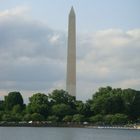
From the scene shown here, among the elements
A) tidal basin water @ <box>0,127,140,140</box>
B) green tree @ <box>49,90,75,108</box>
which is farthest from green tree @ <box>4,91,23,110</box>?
tidal basin water @ <box>0,127,140,140</box>

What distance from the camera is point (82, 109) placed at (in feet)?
477

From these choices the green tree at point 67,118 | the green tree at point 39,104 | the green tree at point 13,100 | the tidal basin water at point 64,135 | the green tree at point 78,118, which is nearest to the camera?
the tidal basin water at point 64,135

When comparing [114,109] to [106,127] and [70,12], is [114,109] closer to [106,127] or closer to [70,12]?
[106,127]

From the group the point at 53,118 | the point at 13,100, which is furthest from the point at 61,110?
the point at 13,100

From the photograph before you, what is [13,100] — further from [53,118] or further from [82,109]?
[82,109]

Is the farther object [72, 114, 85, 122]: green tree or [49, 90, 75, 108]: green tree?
[49, 90, 75, 108]: green tree

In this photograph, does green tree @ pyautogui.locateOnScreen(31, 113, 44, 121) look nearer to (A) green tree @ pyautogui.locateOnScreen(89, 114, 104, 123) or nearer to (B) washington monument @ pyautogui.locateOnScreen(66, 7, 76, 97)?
(A) green tree @ pyautogui.locateOnScreen(89, 114, 104, 123)

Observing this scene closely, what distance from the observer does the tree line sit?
143250 millimetres

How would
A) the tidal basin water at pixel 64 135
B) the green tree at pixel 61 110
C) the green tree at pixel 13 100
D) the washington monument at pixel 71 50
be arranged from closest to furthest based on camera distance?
the tidal basin water at pixel 64 135
the washington monument at pixel 71 50
the green tree at pixel 61 110
the green tree at pixel 13 100

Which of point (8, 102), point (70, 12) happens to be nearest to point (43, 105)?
point (8, 102)

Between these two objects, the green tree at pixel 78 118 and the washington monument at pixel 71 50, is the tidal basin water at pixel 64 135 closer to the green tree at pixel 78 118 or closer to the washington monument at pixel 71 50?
the washington monument at pixel 71 50

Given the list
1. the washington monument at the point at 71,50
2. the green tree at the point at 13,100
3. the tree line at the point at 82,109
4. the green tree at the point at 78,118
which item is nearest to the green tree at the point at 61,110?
the tree line at the point at 82,109

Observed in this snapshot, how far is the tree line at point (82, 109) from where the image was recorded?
Result: 14325 centimetres

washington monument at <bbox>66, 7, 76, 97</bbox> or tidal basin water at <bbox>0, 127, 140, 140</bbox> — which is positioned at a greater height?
washington monument at <bbox>66, 7, 76, 97</bbox>
